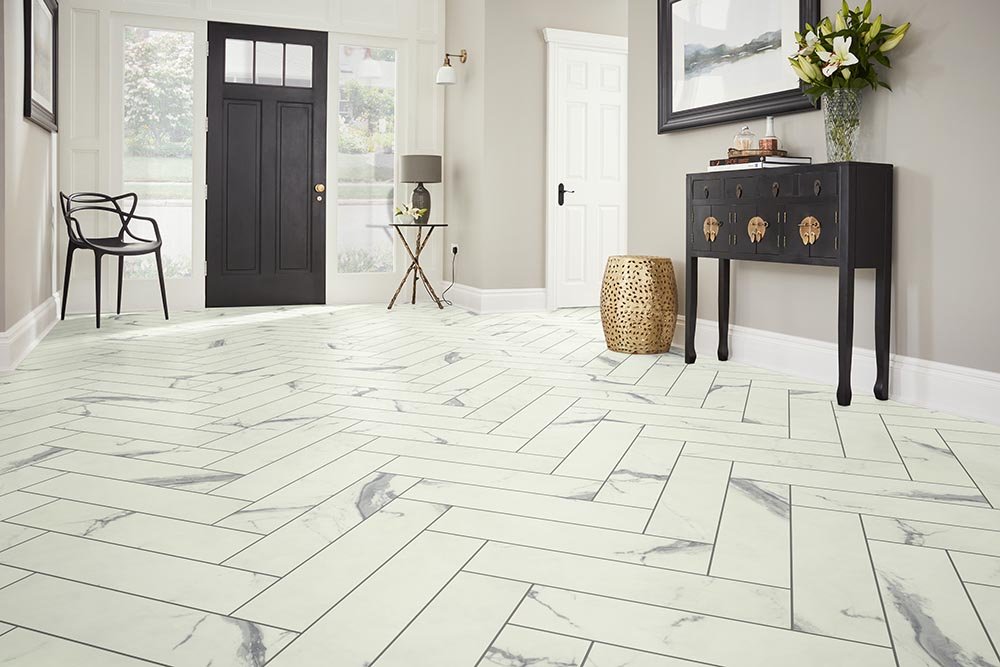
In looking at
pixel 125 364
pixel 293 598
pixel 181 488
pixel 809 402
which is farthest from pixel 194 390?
pixel 809 402

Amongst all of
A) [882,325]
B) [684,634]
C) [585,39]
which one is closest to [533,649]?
[684,634]

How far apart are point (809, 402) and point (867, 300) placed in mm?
549

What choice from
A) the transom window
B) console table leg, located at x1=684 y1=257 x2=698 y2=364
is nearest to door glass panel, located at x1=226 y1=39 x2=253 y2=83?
the transom window

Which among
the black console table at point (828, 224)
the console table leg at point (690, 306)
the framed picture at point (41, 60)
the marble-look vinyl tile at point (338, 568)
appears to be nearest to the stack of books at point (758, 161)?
the black console table at point (828, 224)

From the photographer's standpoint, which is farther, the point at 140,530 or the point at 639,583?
the point at 140,530

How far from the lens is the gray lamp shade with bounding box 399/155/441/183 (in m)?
6.64

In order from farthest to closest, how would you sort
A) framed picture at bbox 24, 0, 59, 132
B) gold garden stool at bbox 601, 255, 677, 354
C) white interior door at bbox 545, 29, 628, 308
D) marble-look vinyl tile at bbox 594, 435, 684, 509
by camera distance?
1. white interior door at bbox 545, 29, 628, 308
2. framed picture at bbox 24, 0, 59, 132
3. gold garden stool at bbox 601, 255, 677, 354
4. marble-look vinyl tile at bbox 594, 435, 684, 509

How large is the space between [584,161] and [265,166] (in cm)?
263

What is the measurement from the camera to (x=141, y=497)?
2.10 meters

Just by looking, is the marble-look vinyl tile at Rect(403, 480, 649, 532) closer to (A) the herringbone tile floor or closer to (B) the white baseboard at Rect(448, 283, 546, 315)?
(A) the herringbone tile floor

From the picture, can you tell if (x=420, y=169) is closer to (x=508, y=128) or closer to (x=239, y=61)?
(x=508, y=128)

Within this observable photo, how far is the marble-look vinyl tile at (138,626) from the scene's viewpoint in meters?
1.33

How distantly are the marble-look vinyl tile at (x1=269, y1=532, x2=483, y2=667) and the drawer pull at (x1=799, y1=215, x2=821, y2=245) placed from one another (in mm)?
2180

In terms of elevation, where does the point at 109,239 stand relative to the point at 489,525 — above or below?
above
